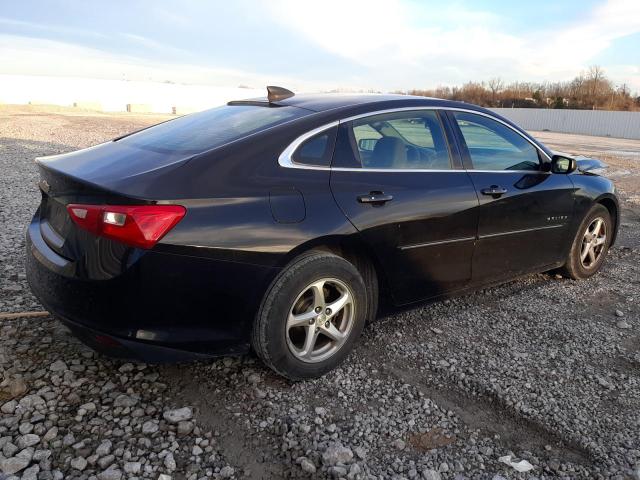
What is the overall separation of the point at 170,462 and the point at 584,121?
2070 inches

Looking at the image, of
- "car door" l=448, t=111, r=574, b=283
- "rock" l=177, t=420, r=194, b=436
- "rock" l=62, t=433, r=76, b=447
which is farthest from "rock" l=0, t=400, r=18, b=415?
"car door" l=448, t=111, r=574, b=283

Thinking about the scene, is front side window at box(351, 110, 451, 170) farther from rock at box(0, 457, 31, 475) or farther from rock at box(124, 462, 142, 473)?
rock at box(0, 457, 31, 475)

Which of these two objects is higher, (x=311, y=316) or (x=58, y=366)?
(x=311, y=316)

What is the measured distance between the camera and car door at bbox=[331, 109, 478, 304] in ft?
10.2

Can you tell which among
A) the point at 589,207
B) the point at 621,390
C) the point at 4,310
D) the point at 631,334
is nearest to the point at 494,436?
the point at 621,390

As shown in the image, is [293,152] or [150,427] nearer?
[150,427]

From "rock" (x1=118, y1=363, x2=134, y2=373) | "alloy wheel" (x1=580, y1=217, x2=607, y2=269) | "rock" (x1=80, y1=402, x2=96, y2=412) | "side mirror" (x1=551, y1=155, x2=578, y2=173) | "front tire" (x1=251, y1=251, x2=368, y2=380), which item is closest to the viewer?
"rock" (x1=80, y1=402, x2=96, y2=412)

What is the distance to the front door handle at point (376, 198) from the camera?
307cm

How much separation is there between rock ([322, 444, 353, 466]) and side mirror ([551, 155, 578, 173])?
9.99ft

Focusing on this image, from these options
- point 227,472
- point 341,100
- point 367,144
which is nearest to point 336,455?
point 227,472

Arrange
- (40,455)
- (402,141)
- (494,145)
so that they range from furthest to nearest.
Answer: (494,145) < (402,141) < (40,455)

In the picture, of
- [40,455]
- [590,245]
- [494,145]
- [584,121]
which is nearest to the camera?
[40,455]

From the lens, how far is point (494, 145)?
409 cm

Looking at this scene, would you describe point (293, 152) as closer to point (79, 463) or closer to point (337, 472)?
point (337, 472)
